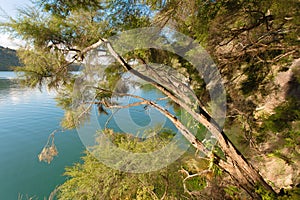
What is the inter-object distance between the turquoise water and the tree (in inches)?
58.4

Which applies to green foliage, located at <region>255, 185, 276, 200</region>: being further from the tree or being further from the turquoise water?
the turquoise water

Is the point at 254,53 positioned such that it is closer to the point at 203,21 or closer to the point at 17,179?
the point at 203,21

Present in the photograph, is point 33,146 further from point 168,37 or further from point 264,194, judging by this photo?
point 264,194

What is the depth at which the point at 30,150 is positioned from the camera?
28.1 ft

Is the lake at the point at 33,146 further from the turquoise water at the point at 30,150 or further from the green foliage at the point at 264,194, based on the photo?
the green foliage at the point at 264,194

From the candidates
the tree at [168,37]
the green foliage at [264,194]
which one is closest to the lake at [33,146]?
the tree at [168,37]

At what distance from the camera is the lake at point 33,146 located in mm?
6609

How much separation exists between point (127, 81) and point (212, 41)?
2322 millimetres

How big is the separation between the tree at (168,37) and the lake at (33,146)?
147 cm

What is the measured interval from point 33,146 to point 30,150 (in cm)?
37

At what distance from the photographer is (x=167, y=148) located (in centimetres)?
488

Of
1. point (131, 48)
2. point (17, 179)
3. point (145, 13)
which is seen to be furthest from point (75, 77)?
point (17, 179)

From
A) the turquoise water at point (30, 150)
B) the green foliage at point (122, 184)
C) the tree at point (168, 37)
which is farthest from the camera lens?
the turquoise water at point (30, 150)

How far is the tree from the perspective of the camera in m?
2.00
